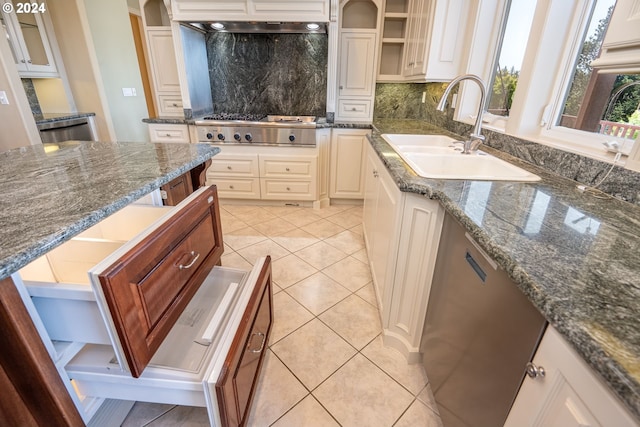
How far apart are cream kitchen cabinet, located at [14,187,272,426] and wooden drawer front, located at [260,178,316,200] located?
181 centimetres

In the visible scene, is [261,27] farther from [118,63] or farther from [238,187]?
[118,63]

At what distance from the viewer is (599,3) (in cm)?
125

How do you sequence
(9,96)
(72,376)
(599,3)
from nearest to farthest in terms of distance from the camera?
(72,376), (599,3), (9,96)

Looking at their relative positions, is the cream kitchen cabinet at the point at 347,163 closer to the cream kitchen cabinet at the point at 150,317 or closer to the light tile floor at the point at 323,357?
the light tile floor at the point at 323,357

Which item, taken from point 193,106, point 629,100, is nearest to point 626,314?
point 629,100

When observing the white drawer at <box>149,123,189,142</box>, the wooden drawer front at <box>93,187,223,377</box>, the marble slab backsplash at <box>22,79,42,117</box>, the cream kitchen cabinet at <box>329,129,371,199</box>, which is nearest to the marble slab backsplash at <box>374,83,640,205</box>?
the cream kitchen cabinet at <box>329,129,371,199</box>

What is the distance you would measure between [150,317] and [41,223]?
34 centimetres

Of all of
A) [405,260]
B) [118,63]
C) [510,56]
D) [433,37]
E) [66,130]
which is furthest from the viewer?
[118,63]

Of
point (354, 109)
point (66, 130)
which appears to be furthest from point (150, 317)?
point (66, 130)

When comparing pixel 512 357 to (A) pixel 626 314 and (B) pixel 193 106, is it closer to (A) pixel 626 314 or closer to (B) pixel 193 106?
(A) pixel 626 314

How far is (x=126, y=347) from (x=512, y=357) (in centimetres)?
91

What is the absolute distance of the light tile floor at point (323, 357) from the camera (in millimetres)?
1165

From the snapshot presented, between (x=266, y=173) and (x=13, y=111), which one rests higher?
(x=13, y=111)

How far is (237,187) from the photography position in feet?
9.98
